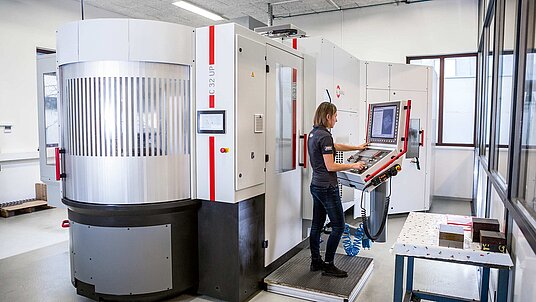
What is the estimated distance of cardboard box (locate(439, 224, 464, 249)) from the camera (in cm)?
210

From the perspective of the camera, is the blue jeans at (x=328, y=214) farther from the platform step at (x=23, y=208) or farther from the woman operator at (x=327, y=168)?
the platform step at (x=23, y=208)

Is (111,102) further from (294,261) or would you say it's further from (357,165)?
(294,261)

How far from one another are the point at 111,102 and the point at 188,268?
142 cm

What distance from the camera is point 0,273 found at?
3.72m

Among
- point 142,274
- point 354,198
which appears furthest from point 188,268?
point 354,198

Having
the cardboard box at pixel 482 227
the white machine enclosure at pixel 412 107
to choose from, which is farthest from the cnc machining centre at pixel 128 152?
the white machine enclosure at pixel 412 107

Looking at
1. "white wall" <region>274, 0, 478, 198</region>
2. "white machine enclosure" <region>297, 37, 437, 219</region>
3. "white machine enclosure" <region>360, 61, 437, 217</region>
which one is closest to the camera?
"white machine enclosure" <region>297, 37, 437, 219</region>

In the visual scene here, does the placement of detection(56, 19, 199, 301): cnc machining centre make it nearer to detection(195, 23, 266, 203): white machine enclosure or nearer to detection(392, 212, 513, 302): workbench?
detection(195, 23, 266, 203): white machine enclosure

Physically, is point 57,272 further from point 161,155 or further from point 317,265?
point 317,265


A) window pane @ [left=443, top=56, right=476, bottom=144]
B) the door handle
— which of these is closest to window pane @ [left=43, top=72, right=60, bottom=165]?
the door handle

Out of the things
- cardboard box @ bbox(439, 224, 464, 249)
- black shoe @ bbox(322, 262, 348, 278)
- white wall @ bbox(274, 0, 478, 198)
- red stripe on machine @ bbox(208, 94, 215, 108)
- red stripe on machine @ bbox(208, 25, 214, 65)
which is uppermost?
white wall @ bbox(274, 0, 478, 198)

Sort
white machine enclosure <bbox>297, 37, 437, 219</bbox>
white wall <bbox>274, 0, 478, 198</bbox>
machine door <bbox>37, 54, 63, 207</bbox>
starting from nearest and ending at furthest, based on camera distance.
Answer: machine door <bbox>37, 54, 63, 207</bbox>, white machine enclosure <bbox>297, 37, 437, 219</bbox>, white wall <bbox>274, 0, 478, 198</bbox>

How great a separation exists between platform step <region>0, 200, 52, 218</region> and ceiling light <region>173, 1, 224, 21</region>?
408cm

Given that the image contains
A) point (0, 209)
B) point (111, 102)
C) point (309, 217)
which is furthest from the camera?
point (0, 209)
